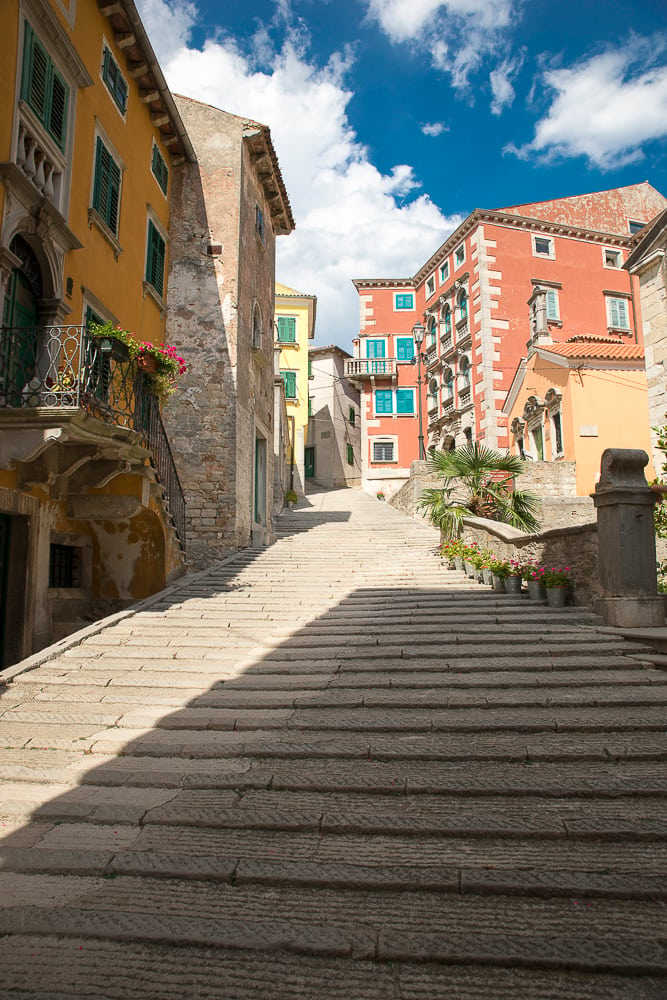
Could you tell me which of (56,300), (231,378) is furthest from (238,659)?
(231,378)

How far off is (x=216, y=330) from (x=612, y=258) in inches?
938

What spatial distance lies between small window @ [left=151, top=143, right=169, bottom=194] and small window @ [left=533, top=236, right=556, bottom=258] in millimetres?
20370

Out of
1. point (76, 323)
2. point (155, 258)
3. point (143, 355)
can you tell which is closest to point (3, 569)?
point (143, 355)

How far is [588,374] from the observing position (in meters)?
19.8

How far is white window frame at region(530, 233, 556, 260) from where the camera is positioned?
30.2 meters

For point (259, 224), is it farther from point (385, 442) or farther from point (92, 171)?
point (385, 442)

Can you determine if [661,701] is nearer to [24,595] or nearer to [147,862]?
[147,862]

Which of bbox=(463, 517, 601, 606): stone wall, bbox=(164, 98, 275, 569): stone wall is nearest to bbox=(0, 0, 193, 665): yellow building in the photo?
bbox=(164, 98, 275, 569): stone wall

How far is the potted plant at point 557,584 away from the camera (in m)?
9.35

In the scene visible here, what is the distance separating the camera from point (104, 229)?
1063 cm

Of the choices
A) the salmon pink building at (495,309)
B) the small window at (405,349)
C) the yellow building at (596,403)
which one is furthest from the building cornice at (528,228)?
the yellow building at (596,403)

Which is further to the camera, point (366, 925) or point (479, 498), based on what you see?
point (479, 498)

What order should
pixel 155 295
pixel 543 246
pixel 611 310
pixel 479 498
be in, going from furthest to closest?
pixel 611 310, pixel 543 246, pixel 155 295, pixel 479 498

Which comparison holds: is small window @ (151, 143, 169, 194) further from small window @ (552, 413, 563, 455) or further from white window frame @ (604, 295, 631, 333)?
white window frame @ (604, 295, 631, 333)
